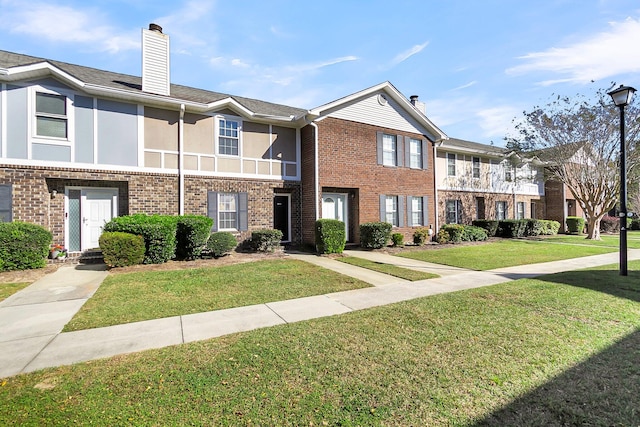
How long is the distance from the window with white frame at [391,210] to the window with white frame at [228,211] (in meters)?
7.01

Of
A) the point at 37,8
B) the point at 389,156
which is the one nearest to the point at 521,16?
the point at 389,156

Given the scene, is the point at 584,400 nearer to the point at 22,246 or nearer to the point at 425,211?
the point at 22,246

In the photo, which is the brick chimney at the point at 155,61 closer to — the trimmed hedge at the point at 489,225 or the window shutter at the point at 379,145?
the window shutter at the point at 379,145

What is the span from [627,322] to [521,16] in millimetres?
7736

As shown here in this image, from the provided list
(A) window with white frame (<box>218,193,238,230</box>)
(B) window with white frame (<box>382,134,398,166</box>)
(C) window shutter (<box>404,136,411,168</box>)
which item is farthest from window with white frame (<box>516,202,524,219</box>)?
(A) window with white frame (<box>218,193,238,230</box>)

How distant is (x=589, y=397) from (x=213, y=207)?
11568mm

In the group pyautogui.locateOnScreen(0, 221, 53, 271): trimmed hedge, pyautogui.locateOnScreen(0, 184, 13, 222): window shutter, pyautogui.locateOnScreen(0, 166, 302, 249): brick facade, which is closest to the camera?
pyautogui.locateOnScreen(0, 221, 53, 271): trimmed hedge

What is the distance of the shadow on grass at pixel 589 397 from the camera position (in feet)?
7.81

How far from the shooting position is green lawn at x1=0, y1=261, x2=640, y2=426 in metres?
2.43

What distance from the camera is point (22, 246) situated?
27.7ft

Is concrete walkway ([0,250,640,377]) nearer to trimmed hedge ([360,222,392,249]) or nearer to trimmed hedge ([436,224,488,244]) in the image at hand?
trimmed hedge ([360,222,392,249])

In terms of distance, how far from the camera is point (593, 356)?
339 cm

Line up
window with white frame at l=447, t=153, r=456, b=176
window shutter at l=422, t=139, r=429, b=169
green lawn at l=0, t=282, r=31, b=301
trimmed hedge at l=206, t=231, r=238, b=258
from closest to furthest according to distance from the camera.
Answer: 1. green lawn at l=0, t=282, r=31, b=301
2. trimmed hedge at l=206, t=231, r=238, b=258
3. window shutter at l=422, t=139, r=429, b=169
4. window with white frame at l=447, t=153, r=456, b=176

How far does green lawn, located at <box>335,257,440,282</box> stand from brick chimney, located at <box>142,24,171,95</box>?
30.5 feet
